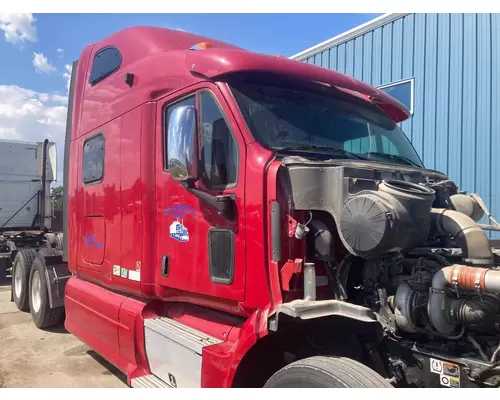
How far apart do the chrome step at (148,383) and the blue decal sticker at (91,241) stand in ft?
4.93

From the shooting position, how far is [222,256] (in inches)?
136

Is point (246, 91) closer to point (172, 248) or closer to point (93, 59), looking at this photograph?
Answer: point (172, 248)

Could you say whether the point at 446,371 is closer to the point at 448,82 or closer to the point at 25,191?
the point at 448,82

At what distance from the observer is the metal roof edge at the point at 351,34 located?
9.01 meters

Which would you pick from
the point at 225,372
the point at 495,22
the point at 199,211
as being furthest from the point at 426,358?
the point at 495,22

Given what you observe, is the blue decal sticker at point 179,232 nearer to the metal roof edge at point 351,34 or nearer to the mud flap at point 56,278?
the mud flap at point 56,278

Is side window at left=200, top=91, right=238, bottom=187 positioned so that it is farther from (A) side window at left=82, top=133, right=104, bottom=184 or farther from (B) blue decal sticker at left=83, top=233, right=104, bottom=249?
(B) blue decal sticker at left=83, top=233, right=104, bottom=249

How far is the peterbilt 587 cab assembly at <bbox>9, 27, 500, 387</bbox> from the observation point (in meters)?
2.72

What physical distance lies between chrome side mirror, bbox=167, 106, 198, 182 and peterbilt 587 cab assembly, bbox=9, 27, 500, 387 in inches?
0.6

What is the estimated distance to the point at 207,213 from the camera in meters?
3.55

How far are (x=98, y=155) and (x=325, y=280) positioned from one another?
9.90 feet

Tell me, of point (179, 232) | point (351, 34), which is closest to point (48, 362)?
point (179, 232)

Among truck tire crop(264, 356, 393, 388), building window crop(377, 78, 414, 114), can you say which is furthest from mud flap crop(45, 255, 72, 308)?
building window crop(377, 78, 414, 114)

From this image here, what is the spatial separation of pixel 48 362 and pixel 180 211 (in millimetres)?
3136
